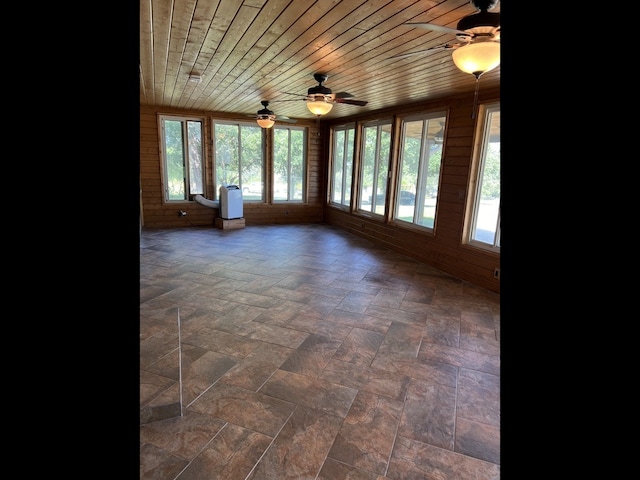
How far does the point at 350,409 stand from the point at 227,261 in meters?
3.52

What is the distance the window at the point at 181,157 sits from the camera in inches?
286

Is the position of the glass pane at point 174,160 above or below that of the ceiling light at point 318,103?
below

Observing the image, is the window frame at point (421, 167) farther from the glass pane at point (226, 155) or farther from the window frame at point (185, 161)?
the window frame at point (185, 161)

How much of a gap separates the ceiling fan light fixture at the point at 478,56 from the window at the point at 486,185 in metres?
2.24

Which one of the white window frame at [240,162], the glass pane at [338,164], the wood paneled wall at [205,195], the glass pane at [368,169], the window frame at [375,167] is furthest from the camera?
the glass pane at [338,164]

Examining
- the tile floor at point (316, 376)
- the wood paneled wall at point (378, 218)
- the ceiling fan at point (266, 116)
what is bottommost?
the tile floor at point (316, 376)

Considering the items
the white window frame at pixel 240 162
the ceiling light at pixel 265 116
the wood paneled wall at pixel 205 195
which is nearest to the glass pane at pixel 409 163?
the ceiling light at pixel 265 116

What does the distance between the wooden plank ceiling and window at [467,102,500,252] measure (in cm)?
43

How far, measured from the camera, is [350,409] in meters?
2.18

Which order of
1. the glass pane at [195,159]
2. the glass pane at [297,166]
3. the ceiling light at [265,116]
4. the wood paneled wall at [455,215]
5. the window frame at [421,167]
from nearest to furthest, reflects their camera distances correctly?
the wood paneled wall at [455,215] < the window frame at [421,167] < the ceiling light at [265,116] < the glass pane at [195,159] < the glass pane at [297,166]

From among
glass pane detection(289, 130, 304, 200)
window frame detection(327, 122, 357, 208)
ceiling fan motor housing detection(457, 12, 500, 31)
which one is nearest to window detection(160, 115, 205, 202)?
glass pane detection(289, 130, 304, 200)

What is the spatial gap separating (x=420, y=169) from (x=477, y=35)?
354cm
